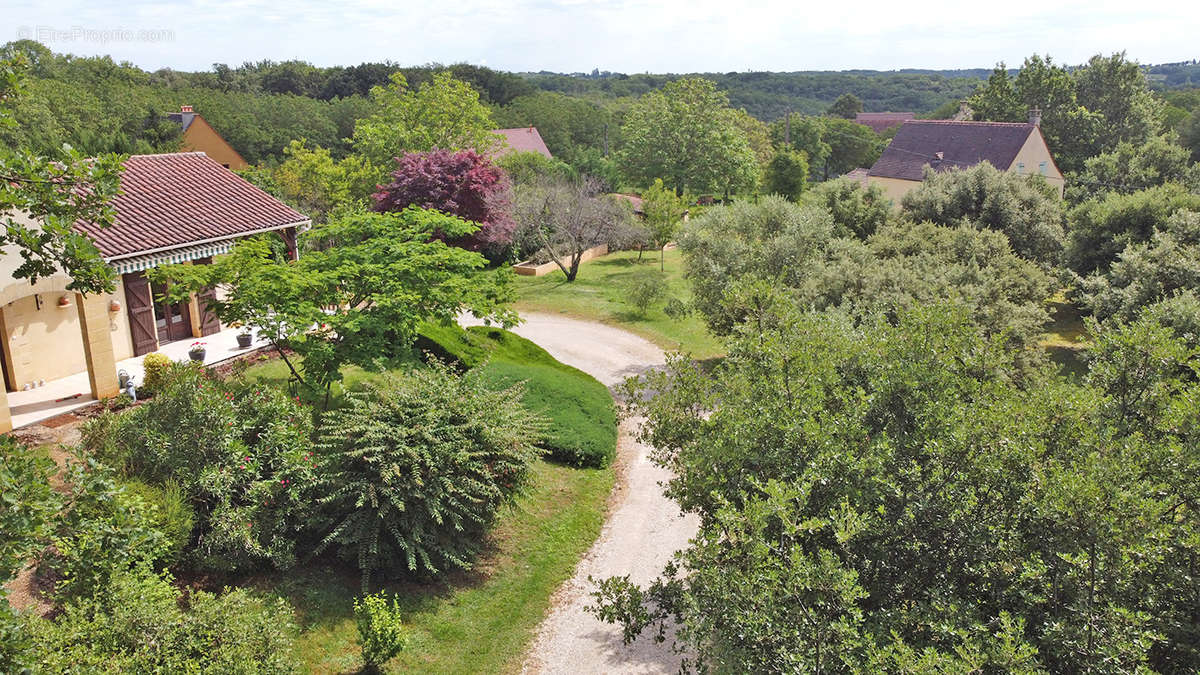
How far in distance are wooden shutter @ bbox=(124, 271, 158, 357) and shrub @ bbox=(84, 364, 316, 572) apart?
8.62 metres

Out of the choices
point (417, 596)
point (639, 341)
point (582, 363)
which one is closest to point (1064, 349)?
point (639, 341)

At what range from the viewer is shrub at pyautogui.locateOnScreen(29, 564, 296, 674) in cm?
880

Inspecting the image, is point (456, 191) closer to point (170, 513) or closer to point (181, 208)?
point (181, 208)

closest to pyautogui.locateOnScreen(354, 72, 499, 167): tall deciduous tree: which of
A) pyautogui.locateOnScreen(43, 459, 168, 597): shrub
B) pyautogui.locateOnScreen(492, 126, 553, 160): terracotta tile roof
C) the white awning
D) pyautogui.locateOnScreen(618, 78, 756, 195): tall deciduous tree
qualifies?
pyautogui.locateOnScreen(618, 78, 756, 195): tall deciduous tree

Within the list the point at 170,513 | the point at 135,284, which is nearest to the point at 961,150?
the point at 135,284

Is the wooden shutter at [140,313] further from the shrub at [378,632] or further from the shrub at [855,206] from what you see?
the shrub at [855,206]

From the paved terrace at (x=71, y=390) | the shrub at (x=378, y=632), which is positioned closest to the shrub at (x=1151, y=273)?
the shrub at (x=378, y=632)

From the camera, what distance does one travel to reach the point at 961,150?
49875 millimetres

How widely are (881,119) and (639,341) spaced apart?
372ft

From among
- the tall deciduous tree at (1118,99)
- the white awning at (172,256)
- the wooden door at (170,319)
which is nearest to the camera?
the white awning at (172,256)

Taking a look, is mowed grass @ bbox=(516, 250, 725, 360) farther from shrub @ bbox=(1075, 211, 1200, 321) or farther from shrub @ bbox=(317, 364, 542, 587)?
shrub @ bbox=(317, 364, 542, 587)

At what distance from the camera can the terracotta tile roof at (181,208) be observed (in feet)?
68.3

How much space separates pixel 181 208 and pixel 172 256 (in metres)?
2.91

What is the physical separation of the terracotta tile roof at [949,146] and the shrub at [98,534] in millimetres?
46210
